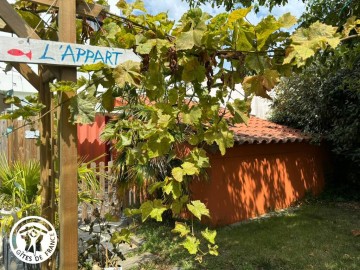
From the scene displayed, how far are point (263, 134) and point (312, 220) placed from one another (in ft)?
7.27

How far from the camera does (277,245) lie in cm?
516

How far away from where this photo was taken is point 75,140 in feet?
5.97

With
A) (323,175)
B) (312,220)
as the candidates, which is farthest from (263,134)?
(323,175)

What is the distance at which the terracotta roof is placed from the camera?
23.4 feet

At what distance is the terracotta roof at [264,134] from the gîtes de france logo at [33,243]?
4985mm

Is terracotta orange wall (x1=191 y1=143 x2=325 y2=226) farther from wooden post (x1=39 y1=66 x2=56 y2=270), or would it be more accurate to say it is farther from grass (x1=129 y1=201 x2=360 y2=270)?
wooden post (x1=39 y1=66 x2=56 y2=270)

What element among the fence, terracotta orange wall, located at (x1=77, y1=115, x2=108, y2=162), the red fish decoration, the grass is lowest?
the grass

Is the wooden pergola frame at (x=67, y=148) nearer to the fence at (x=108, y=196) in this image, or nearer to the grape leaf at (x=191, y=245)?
the grape leaf at (x=191, y=245)

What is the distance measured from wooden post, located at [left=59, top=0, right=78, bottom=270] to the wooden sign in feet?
0.27

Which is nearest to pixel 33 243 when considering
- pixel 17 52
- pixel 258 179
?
pixel 17 52

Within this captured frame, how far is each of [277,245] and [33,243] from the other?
4.11 meters

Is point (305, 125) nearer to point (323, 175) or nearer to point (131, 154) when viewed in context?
point (323, 175)

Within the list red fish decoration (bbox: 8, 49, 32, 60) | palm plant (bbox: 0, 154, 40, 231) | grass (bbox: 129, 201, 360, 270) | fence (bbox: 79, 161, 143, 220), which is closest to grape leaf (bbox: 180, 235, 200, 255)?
red fish decoration (bbox: 8, 49, 32, 60)

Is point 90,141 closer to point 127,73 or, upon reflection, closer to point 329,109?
point 329,109
